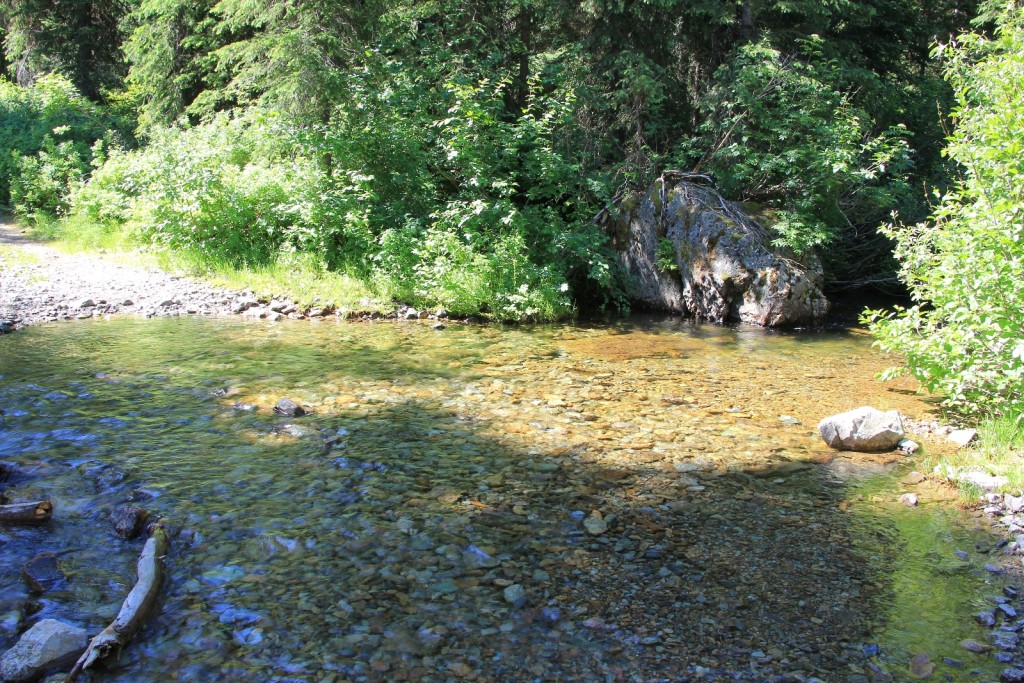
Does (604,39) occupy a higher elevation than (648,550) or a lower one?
higher

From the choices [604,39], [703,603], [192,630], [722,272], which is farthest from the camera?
[604,39]

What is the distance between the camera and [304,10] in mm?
13164

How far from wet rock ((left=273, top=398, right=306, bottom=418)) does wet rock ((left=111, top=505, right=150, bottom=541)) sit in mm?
2079

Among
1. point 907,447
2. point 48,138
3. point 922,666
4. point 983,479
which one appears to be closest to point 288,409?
point 922,666

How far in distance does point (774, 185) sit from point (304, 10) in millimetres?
9429

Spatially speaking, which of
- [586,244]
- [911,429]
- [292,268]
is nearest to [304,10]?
[292,268]

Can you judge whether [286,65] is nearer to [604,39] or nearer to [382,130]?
[382,130]

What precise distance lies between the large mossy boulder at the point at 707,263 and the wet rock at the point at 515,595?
8.58 m

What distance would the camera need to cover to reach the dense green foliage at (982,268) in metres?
5.48

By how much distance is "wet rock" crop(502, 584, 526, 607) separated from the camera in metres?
3.76

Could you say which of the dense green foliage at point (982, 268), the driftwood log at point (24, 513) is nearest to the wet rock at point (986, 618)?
the dense green foliage at point (982, 268)

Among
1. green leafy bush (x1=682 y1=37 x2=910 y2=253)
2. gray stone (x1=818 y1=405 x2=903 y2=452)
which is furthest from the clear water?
green leafy bush (x1=682 y1=37 x2=910 y2=253)

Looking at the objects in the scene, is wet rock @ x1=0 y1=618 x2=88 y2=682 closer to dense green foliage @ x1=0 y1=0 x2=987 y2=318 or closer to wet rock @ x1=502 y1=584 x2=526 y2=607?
wet rock @ x1=502 y1=584 x2=526 y2=607

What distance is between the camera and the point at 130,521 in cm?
428
